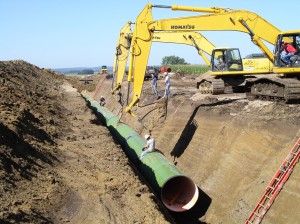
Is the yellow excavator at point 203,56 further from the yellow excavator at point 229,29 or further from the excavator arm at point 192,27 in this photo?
the excavator arm at point 192,27

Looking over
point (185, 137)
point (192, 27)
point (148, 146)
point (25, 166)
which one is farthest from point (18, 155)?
point (185, 137)

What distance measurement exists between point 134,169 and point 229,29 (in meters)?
6.92

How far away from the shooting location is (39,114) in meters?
17.6

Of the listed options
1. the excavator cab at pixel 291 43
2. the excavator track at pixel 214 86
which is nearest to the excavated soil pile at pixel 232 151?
the excavator track at pixel 214 86

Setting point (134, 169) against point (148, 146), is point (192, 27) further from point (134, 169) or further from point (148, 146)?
point (134, 169)

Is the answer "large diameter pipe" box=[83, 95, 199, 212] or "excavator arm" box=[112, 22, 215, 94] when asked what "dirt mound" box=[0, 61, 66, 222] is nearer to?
"large diameter pipe" box=[83, 95, 199, 212]

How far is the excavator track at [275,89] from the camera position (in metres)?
14.4

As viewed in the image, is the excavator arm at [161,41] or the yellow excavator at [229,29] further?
the excavator arm at [161,41]

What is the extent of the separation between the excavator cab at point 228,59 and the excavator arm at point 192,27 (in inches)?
146

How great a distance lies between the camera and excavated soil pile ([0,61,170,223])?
8.56 m

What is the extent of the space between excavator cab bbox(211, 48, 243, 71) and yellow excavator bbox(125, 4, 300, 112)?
318 cm

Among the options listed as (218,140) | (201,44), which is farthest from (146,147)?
(201,44)

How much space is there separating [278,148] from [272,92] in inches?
179

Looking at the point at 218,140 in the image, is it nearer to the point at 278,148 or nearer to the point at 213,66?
the point at 278,148
